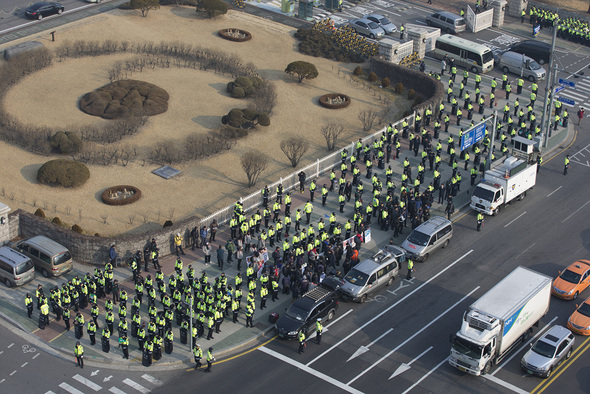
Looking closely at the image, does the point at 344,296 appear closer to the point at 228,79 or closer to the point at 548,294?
the point at 548,294

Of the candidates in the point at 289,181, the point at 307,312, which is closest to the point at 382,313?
the point at 307,312

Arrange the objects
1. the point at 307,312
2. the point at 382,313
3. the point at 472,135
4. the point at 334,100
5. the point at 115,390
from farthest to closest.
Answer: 1. the point at 334,100
2. the point at 472,135
3. the point at 382,313
4. the point at 307,312
5. the point at 115,390

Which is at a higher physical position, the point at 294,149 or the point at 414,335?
the point at 294,149

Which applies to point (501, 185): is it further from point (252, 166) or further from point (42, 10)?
point (42, 10)

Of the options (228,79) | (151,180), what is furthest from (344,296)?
(228,79)

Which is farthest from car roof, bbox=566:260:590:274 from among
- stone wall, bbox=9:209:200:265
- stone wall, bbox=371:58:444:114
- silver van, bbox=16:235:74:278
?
silver van, bbox=16:235:74:278

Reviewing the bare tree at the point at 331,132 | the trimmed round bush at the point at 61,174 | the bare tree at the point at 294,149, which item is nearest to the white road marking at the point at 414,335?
the bare tree at the point at 294,149
